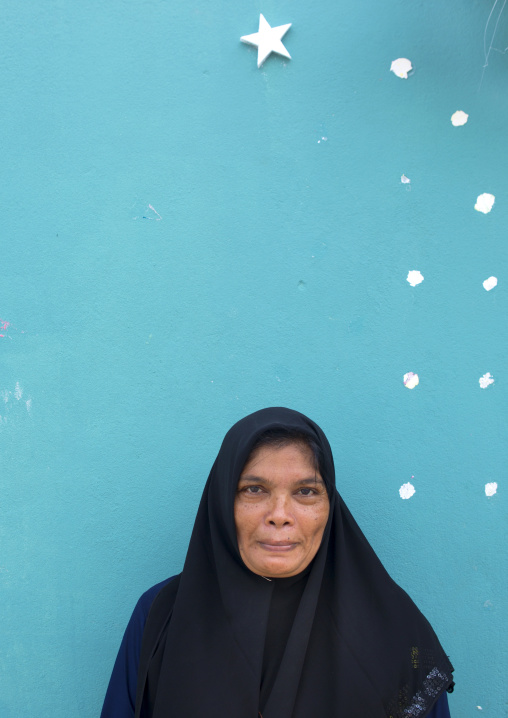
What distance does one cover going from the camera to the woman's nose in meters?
1.58

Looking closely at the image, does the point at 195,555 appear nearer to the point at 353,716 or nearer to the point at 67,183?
the point at 353,716

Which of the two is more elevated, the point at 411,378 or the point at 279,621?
the point at 411,378

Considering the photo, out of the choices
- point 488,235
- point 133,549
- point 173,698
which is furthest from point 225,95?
point 173,698

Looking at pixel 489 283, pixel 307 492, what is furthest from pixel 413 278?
pixel 307 492

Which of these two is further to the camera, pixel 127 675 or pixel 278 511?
pixel 127 675

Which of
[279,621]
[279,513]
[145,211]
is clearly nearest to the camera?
[279,513]

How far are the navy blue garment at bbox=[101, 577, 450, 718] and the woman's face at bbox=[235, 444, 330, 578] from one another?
1.49 ft

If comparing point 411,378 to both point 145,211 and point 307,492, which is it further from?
point 145,211

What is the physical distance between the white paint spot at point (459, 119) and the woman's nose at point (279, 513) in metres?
1.49

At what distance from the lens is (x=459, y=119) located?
2156 mm

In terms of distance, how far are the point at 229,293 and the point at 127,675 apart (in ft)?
4.16

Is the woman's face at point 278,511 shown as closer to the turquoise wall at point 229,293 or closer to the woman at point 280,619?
the woman at point 280,619

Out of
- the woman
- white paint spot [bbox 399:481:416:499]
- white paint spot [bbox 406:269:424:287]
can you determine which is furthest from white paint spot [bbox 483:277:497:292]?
the woman

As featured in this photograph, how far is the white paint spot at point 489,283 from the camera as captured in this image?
2152mm
